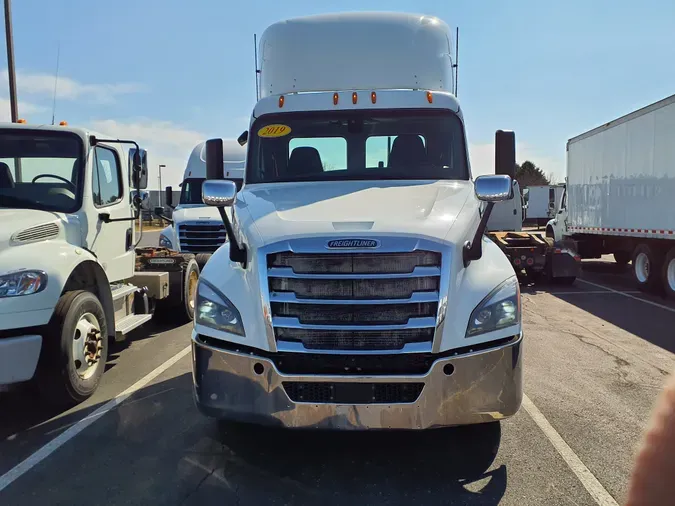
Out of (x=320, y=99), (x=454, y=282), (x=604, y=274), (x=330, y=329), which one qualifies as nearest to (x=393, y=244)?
(x=454, y=282)

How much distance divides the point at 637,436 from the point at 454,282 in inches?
87.0

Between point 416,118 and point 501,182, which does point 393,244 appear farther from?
point 416,118

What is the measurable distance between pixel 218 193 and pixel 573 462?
320 cm

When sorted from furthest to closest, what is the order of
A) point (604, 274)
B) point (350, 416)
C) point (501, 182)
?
point (604, 274)
point (501, 182)
point (350, 416)

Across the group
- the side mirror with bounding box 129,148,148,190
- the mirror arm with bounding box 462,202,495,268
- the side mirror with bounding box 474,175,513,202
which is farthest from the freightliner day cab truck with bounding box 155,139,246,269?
the mirror arm with bounding box 462,202,495,268

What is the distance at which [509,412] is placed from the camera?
3430mm

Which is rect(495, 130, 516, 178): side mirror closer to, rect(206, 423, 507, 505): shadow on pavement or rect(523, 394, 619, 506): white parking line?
rect(523, 394, 619, 506): white parking line

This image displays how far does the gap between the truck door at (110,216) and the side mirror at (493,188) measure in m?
3.99

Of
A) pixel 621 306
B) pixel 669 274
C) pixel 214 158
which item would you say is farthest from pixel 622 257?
pixel 214 158

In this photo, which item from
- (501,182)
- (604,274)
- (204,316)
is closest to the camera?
(204,316)

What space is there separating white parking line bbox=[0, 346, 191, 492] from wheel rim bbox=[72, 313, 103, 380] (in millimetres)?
371

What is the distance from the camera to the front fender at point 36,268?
425cm

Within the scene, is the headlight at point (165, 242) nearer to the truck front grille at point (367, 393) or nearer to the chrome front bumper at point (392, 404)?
the chrome front bumper at point (392, 404)

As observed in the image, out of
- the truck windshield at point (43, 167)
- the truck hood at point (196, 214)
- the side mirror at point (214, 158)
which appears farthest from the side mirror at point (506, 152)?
the truck hood at point (196, 214)
